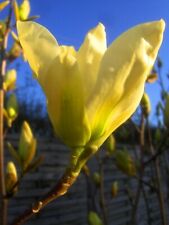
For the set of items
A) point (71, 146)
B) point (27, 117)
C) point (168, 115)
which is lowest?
point (71, 146)

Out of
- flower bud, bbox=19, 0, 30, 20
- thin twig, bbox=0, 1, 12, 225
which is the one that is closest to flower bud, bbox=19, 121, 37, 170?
thin twig, bbox=0, 1, 12, 225

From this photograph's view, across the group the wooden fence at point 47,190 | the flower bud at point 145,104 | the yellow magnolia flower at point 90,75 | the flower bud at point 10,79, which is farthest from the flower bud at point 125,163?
the wooden fence at point 47,190

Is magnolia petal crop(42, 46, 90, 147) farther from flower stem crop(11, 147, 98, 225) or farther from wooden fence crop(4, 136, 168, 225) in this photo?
wooden fence crop(4, 136, 168, 225)

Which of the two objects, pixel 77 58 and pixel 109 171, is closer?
pixel 77 58

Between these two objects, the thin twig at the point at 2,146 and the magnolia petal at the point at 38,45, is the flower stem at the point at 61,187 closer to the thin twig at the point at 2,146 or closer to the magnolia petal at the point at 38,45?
the magnolia petal at the point at 38,45

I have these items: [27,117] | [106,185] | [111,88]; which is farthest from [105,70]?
[27,117]

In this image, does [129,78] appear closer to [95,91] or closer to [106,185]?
[95,91]
